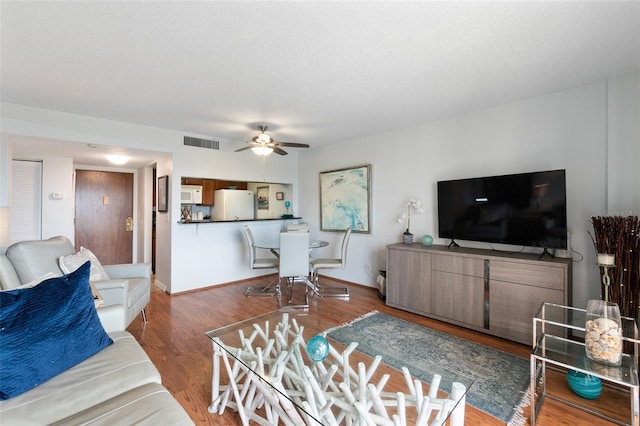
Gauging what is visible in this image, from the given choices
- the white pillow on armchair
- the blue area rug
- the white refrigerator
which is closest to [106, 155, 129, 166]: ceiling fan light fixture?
the white refrigerator

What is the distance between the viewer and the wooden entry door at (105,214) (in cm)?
529

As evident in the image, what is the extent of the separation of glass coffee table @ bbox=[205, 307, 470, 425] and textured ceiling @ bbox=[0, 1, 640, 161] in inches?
78.8

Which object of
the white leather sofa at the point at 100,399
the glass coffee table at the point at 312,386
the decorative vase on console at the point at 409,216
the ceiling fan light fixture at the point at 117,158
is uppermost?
the ceiling fan light fixture at the point at 117,158

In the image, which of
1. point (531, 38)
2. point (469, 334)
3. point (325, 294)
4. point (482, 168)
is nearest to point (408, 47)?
point (531, 38)

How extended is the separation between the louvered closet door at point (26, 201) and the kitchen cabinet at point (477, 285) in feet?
18.6

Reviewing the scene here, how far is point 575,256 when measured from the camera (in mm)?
2689

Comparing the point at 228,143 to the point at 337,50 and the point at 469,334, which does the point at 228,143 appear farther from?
the point at 469,334

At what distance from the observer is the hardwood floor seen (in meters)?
1.76

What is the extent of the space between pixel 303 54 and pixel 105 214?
17.9 ft

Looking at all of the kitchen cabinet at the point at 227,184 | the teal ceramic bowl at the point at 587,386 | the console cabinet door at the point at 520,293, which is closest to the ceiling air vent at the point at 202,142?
the kitchen cabinet at the point at 227,184

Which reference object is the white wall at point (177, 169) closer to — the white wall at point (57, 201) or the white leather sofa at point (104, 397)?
the white wall at point (57, 201)

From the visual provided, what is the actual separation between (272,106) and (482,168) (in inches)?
100

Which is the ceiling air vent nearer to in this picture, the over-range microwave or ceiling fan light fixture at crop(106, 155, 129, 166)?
ceiling fan light fixture at crop(106, 155, 129, 166)

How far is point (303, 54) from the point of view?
2.09 meters
